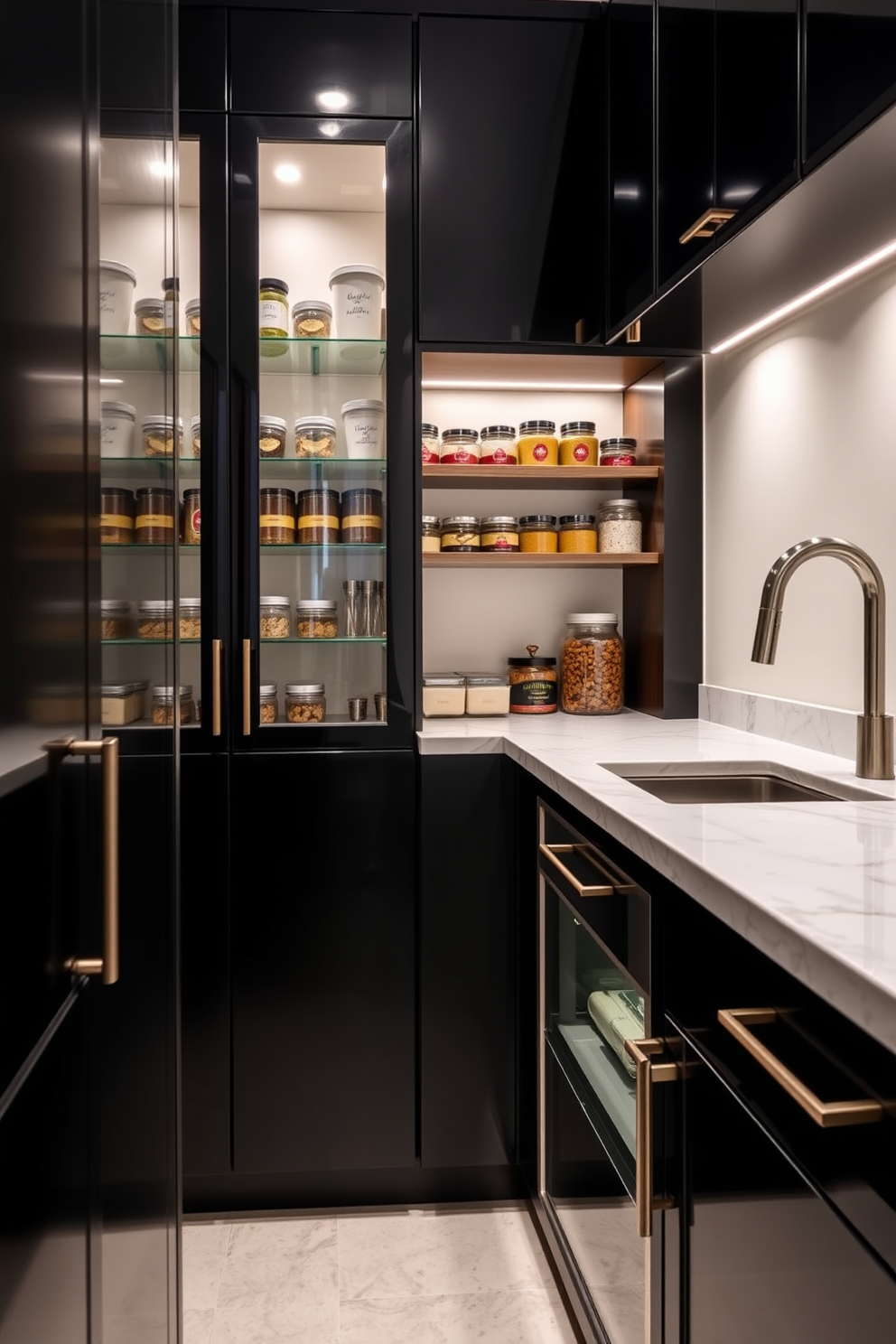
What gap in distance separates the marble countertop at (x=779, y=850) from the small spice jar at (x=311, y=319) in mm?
1024

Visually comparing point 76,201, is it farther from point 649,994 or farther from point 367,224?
point 367,224

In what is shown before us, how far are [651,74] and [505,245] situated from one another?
464 mm

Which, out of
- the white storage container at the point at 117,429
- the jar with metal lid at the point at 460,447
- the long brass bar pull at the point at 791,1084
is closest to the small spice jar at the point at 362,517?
the jar with metal lid at the point at 460,447

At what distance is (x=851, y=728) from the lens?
1737 millimetres

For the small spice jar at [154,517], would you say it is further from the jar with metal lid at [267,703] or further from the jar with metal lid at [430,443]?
the jar with metal lid at [430,443]

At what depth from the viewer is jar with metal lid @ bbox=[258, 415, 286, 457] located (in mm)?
2146

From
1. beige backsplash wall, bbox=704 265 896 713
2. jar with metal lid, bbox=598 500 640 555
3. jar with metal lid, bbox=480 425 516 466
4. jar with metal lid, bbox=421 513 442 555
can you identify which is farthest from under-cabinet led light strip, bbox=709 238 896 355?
jar with metal lid, bbox=421 513 442 555

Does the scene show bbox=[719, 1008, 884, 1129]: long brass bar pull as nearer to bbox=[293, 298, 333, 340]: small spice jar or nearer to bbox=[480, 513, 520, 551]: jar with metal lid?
bbox=[480, 513, 520, 551]: jar with metal lid

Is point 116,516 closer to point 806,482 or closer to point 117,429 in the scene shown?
point 117,429

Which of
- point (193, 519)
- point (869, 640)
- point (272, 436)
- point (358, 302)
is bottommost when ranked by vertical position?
point (869, 640)

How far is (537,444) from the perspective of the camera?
7.75 ft

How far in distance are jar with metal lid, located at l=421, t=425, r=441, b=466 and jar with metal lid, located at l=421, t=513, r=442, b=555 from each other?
0.15 metres

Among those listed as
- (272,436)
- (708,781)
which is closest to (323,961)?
(708,781)

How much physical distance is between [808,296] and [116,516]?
1454 mm
